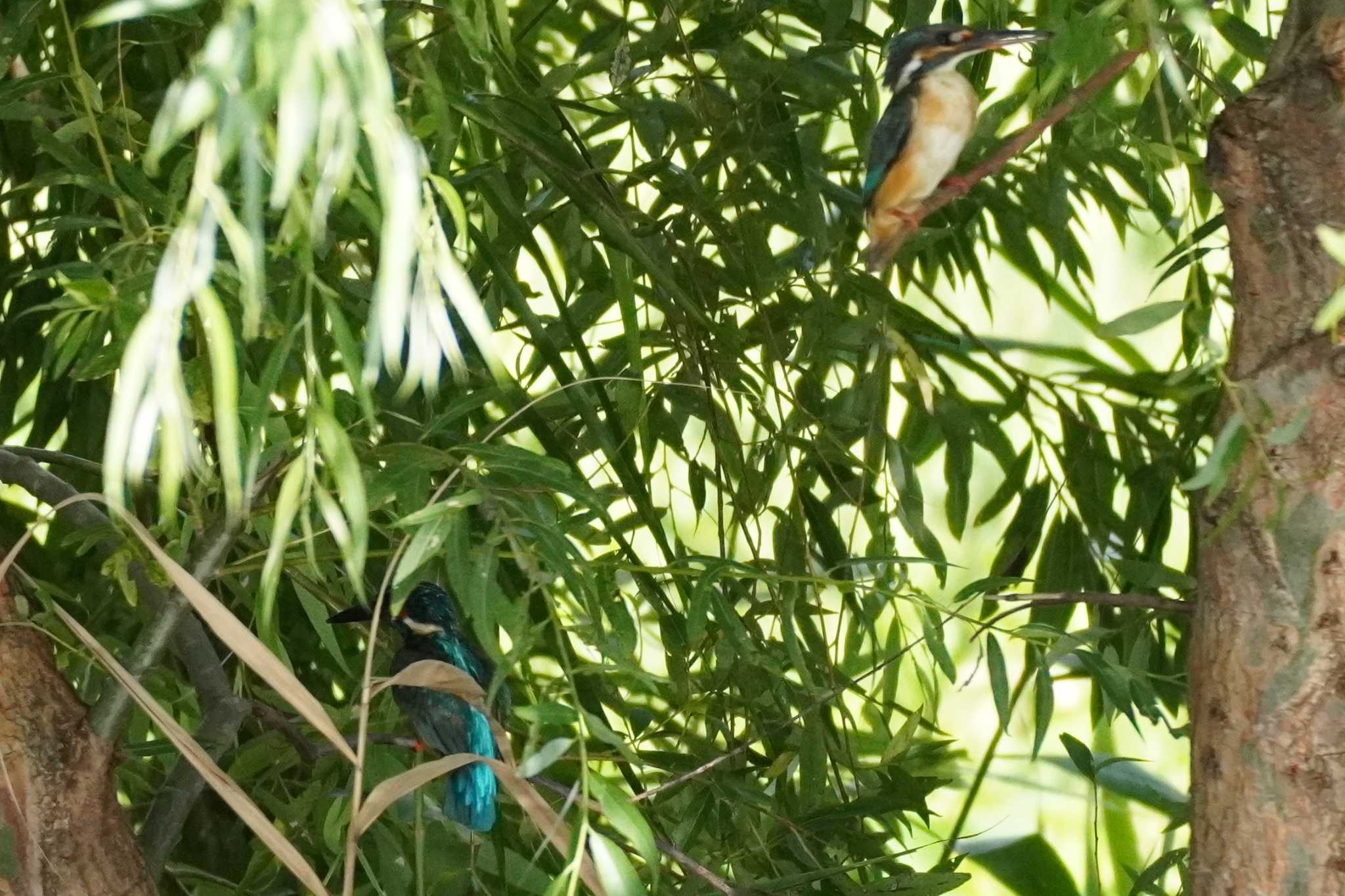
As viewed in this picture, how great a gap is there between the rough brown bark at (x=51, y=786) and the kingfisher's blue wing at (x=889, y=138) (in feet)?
1.71

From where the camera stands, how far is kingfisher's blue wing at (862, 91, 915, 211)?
35.2 inches

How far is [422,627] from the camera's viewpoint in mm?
970

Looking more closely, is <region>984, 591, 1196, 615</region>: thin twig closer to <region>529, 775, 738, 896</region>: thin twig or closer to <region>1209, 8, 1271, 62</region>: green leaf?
<region>529, 775, 738, 896</region>: thin twig

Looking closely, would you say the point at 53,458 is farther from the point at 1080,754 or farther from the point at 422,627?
the point at 1080,754

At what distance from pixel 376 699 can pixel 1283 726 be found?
691 mm

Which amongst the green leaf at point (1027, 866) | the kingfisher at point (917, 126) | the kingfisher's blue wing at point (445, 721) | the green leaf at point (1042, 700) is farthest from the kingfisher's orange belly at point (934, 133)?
the green leaf at point (1027, 866)

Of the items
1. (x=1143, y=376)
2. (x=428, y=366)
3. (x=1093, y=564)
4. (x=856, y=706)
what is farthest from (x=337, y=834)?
(x=856, y=706)

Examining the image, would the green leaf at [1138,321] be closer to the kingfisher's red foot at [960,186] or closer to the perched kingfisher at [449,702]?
the kingfisher's red foot at [960,186]

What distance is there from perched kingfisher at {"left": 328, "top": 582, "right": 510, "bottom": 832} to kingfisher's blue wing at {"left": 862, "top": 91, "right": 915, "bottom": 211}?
36 centimetres

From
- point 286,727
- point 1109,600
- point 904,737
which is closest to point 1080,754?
point 904,737

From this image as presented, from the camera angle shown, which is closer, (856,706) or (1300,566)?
(1300,566)

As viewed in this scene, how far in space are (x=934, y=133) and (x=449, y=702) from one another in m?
0.43

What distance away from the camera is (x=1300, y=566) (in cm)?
67

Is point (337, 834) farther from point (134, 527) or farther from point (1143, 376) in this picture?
point (1143, 376)
